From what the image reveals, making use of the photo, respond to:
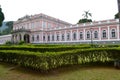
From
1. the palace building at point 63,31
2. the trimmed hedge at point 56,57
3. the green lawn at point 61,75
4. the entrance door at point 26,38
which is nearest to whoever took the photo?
the green lawn at point 61,75

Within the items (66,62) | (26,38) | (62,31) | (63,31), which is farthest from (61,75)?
(26,38)

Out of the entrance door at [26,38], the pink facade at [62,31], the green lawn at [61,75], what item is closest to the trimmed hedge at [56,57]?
the green lawn at [61,75]

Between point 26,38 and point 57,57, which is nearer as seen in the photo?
point 57,57

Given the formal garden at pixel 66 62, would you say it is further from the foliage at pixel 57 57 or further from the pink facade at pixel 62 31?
the pink facade at pixel 62 31

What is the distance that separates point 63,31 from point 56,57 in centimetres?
3593

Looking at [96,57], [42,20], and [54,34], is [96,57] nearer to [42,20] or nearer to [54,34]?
[54,34]

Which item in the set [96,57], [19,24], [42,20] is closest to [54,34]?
[42,20]

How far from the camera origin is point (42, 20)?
48.7 metres

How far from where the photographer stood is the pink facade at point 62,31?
110ft

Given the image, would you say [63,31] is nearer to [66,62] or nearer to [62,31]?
[62,31]

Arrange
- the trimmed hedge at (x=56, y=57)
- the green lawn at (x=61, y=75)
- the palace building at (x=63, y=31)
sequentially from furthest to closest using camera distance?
the palace building at (x=63, y=31) < the trimmed hedge at (x=56, y=57) < the green lawn at (x=61, y=75)

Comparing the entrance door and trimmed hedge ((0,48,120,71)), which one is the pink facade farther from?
trimmed hedge ((0,48,120,71))

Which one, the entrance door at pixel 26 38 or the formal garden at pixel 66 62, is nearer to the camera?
the formal garden at pixel 66 62

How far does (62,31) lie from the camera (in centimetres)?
4319
